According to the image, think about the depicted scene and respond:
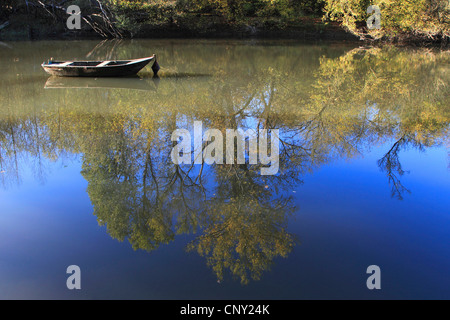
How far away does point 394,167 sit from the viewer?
6750 mm

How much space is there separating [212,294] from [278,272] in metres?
0.74

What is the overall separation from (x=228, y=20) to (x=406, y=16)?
38.7 feet

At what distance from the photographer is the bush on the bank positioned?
71.3 feet

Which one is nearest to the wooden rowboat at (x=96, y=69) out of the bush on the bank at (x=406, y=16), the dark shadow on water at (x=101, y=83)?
the dark shadow on water at (x=101, y=83)

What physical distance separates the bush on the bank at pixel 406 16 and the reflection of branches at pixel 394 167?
17.4m

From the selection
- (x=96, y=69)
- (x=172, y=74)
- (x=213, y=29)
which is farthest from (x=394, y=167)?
(x=213, y=29)

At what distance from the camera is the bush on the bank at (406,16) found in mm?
21734

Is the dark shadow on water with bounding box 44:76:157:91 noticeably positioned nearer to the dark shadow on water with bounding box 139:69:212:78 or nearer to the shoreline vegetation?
the dark shadow on water with bounding box 139:69:212:78

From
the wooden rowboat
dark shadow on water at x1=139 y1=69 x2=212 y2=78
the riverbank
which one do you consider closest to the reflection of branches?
dark shadow on water at x1=139 y1=69 x2=212 y2=78

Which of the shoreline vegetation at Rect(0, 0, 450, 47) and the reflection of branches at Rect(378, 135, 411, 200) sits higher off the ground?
the shoreline vegetation at Rect(0, 0, 450, 47)

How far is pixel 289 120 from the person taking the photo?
9078 mm

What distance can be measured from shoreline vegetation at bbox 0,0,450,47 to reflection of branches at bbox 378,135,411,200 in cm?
1746

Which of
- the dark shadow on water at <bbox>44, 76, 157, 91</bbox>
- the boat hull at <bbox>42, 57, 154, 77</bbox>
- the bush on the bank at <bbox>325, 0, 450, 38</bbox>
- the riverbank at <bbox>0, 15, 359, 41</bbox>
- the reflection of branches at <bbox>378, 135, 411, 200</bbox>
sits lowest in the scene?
the reflection of branches at <bbox>378, 135, 411, 200</bbox>
